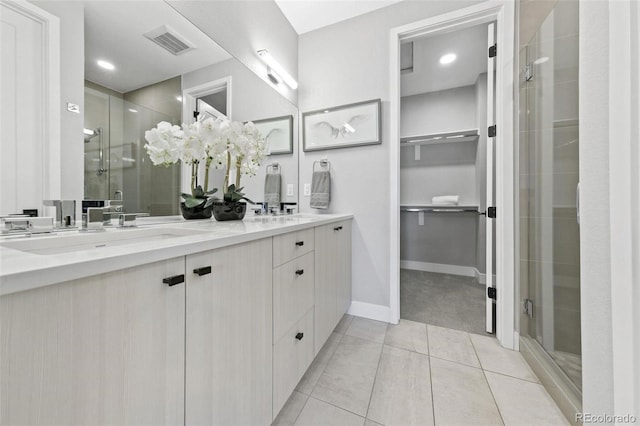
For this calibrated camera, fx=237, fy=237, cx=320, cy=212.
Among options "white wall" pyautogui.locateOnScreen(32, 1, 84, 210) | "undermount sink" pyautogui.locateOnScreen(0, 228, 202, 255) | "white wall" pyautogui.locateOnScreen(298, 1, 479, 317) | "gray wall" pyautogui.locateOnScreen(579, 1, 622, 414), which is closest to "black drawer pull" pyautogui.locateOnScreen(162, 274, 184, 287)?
"undermount sink" pyautogui.locateOnScreen(0, 228, 202, 255)

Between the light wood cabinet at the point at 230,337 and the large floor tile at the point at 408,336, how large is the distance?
1044 mm

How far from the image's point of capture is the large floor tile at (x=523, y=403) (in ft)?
3.40

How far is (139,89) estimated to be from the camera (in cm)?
102

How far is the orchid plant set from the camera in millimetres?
1088

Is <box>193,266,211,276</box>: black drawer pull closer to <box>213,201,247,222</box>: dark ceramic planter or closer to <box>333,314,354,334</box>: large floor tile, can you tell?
<box>213,201,247,222</box>: dark ceramic planter

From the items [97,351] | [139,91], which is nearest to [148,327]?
[97,351]

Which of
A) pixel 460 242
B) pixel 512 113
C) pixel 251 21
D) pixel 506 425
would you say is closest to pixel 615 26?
pixel 512 113

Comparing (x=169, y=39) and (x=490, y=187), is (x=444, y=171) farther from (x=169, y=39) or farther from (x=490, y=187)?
(x=169, y=39)

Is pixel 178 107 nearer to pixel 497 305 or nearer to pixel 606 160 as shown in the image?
pixel 606 160

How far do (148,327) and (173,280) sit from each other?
0.10 metres

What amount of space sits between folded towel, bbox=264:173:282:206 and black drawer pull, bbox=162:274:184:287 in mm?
1376

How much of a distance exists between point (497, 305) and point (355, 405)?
1235 mm

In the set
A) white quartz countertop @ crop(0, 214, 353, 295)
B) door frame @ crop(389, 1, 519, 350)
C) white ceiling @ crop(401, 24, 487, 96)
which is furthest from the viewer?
white ceiling @ crop(401, 24, 487, 96)

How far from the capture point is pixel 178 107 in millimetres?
1194
